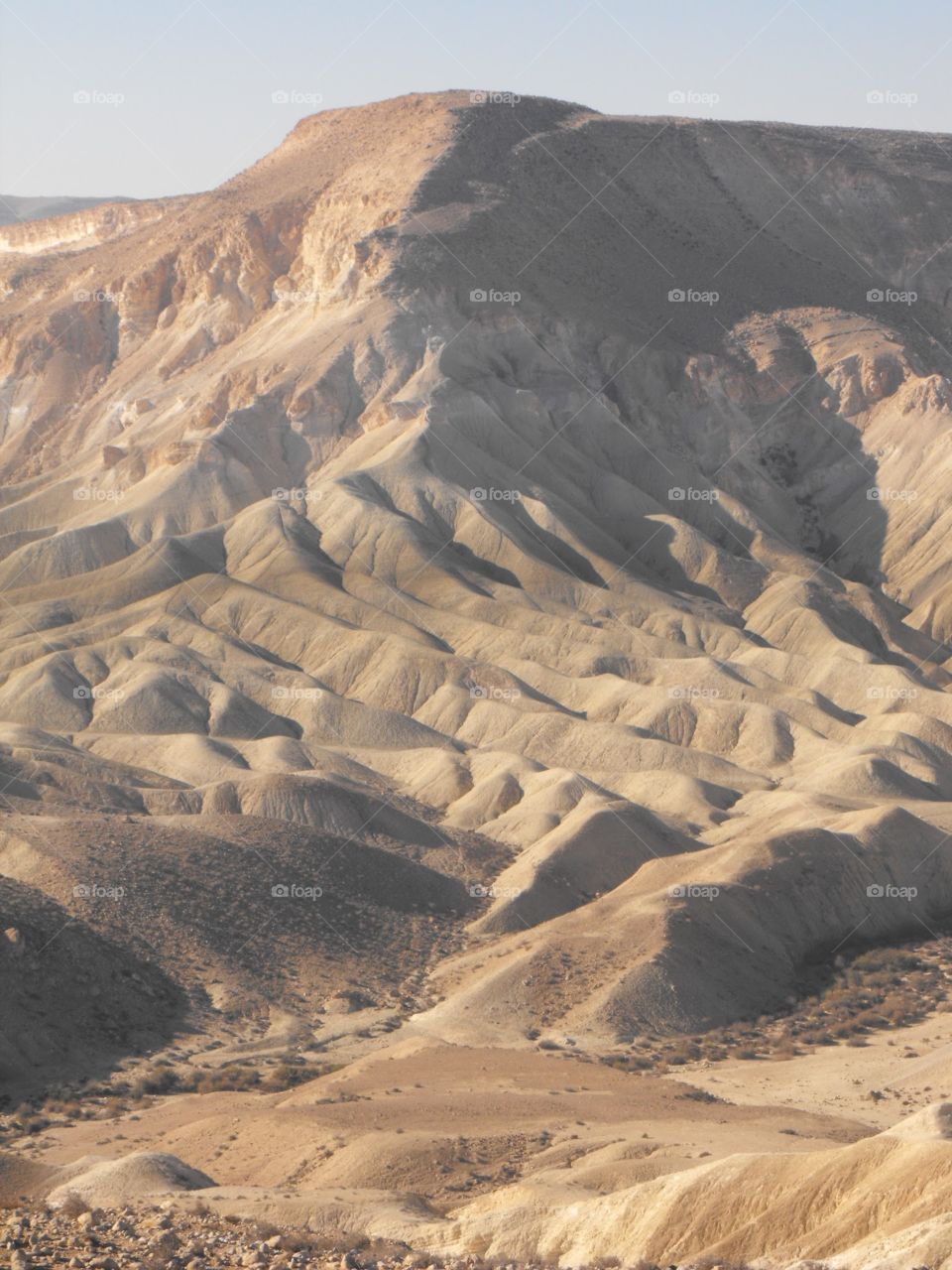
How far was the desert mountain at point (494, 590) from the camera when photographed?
174 feet

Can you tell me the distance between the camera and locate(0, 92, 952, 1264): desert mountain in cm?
5294

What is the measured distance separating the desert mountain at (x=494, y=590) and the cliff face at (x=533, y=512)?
30 cm

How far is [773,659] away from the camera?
339 feet

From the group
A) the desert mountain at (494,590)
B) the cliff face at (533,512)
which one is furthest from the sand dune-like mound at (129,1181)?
the cliff face at (533,512)

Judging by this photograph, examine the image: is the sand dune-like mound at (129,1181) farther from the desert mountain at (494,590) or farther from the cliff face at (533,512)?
the cliff face at (533,512)

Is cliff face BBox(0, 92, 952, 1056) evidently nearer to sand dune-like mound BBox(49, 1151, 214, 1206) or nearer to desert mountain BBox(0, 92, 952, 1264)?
desert mountain BBox(0, 92, 952, 1264)

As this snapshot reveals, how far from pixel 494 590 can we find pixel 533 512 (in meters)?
9.59

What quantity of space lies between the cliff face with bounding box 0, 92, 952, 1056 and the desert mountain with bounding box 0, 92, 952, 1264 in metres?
0.30

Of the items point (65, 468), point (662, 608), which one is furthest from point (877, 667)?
point (65, 468)

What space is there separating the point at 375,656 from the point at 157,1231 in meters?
72.3

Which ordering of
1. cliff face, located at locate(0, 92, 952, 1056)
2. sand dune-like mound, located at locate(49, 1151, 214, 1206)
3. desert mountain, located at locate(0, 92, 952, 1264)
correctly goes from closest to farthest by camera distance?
1. sand dune-like mound, located at locate(49, 1151, 214, 1206)
2. desert mountain, located at locate(0, 92, 952, 1264)
3. cliff face, located at locate(0, 92, 952, 1056)

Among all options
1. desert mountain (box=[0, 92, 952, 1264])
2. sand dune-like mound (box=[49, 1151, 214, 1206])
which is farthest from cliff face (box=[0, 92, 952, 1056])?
sand dune-like mound (box=[49, 1151, 214, 1206])

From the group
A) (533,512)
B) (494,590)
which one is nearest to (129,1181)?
(494,590)

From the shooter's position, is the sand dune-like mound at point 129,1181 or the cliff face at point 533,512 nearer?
the sand dune-like mound at point 129,1181
